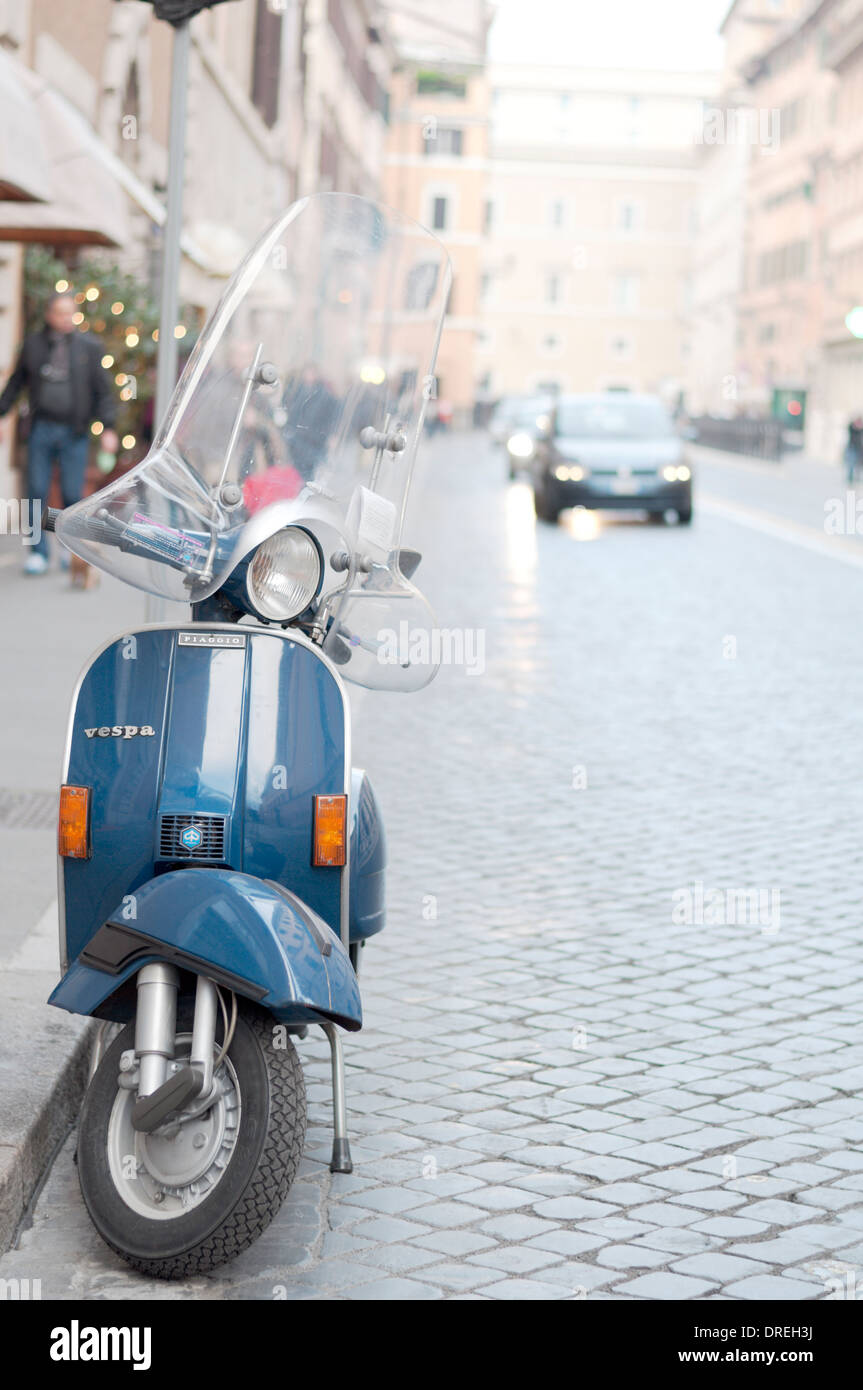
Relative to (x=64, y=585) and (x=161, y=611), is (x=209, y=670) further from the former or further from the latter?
(x=64, y=585)

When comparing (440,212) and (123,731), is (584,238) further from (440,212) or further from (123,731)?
(123,731)

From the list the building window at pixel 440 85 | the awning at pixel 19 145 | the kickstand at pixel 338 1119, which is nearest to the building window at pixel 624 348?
the building window at pixel 440 85

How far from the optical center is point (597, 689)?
419 inches

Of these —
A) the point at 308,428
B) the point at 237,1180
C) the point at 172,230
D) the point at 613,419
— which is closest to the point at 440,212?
the point at 613,419

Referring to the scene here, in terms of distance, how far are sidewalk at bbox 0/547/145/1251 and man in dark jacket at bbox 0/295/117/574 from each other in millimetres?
2130

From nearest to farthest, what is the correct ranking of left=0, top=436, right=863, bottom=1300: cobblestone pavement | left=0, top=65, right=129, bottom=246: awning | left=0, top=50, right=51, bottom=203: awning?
1. left=0, top=436, right=863, bottom=1300: cobblestone pavement
2. left=0, top=50, right=51, bottom=203: awning
3. left=0, top=65, right=129, bottom=246: awning

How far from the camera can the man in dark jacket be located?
13.0 m

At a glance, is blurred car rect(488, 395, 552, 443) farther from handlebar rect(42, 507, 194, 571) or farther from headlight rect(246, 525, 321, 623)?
handlebar rect(42, 507, 194, 571)

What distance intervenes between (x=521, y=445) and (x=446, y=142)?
52773 millimetres

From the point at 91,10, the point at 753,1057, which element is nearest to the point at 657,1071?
the point at 753,1057

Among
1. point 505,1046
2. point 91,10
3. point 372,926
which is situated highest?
point 91,10

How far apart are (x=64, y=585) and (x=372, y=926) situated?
367 inches

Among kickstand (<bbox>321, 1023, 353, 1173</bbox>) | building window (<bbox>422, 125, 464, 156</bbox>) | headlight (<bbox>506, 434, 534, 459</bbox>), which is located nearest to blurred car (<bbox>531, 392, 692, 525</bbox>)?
headlight (<bbox>506, 434, 534, 459</bbox>)

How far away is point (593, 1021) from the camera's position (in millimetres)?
5020
